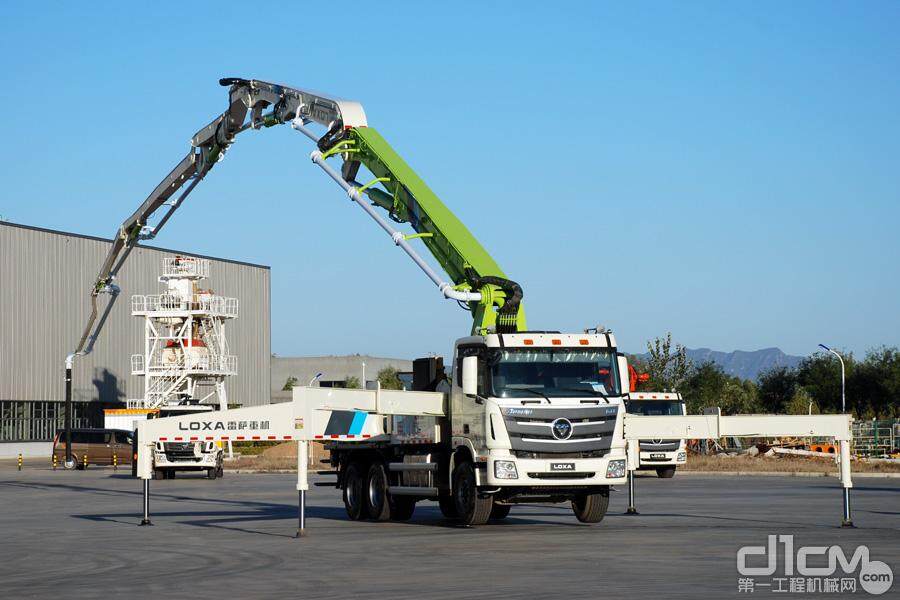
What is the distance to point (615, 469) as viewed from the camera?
21.4m

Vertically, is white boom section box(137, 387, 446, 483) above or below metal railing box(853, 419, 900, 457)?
above

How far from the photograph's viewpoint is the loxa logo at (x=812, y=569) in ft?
45.2

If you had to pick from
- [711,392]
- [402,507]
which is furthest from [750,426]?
[711,392]

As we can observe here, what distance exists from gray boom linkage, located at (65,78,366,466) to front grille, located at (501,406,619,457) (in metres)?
10.1

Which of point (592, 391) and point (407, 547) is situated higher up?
point (592, 391)

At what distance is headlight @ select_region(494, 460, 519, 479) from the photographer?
2081 centimetres

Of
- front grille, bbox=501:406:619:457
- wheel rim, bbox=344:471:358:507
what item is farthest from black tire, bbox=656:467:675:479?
front grille, bbox=501:406:619:457

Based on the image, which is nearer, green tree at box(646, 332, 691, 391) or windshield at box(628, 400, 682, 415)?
windshield at box(628, 400, 682, 415)

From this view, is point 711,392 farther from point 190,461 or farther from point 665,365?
point 190,461

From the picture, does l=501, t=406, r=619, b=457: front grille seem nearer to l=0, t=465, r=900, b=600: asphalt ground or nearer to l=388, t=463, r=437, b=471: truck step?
l=0, t=465, r=900, b=600: asphalt ground

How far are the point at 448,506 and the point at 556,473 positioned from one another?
360cm

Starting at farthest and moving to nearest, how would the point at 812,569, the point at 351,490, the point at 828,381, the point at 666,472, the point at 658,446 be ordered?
the point at 828,381 < the point at 666,472 < the point at 658,446 < the point at 351,490 < the point at 812,569

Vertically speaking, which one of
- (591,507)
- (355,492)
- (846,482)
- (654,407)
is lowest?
(591,507)

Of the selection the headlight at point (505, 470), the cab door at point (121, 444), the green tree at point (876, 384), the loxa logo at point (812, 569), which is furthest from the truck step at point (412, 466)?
the green tree at point (876, 384)
